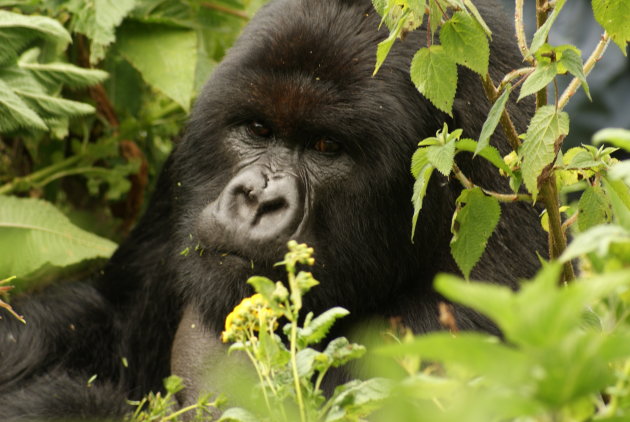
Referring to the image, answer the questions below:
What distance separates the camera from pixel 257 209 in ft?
8.18

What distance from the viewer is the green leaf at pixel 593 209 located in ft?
6.43

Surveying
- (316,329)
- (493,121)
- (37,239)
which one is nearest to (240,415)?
(316,329)

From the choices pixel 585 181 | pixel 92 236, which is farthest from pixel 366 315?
pixel 92 236

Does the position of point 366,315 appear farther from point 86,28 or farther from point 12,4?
point 12,4

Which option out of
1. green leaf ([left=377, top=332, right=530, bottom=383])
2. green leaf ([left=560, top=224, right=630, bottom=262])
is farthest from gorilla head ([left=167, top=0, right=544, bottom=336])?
green leaf ([left=377, top=332, right=530, bottom=383])

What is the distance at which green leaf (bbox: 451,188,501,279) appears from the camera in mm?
2006

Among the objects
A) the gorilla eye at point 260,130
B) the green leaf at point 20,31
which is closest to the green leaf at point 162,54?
the green leaf at point 20,31

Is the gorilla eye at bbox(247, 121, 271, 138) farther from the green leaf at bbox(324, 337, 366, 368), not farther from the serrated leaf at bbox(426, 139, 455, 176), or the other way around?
the green leaf at bbox(324, 337, 366, 368)

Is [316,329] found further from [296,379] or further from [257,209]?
[257,209]

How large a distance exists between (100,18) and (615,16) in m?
2.27

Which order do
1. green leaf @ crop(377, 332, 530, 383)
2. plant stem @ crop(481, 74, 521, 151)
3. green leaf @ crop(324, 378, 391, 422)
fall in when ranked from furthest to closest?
plant stem @ crop(481, 74, 521, 151) < green leaf @ crop(324, 378, 391, 422) < green leaf @ crop(377, 332, 530, 383)

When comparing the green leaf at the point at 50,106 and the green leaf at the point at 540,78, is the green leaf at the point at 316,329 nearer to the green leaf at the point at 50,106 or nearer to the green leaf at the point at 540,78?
the green leaf at the point at 540,78

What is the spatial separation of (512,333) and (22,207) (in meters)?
2.99

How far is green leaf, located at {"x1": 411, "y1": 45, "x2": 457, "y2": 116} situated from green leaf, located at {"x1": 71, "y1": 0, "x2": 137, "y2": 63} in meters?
1.91
